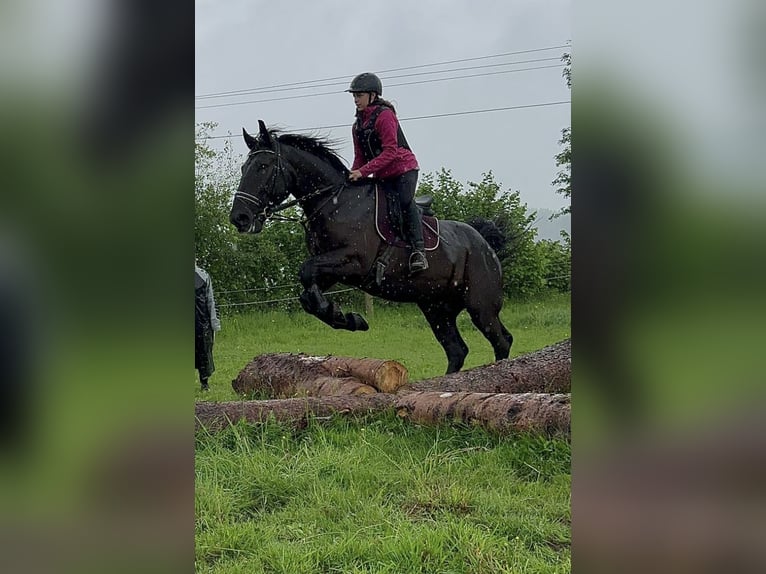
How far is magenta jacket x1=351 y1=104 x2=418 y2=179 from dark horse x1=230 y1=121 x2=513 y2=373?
0.09 m

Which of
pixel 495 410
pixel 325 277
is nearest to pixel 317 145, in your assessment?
pixel 325 277

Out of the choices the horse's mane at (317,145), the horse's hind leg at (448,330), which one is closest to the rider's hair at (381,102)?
Answer: the horse's mane at (317,145)

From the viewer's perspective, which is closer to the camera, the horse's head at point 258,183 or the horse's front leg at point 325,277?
the horse's head at point 258,183

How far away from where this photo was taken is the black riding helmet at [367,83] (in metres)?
3.38

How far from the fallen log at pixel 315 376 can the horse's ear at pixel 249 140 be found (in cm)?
104

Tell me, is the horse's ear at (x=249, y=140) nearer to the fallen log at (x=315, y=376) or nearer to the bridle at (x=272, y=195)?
the bridle at (x=272, y=195)

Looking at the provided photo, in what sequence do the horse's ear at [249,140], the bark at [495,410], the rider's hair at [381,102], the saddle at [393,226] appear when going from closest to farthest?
the bark at [495,410], the rider's hair at [381,102], the horse's ear at [249,140], the saddle at [393,226]

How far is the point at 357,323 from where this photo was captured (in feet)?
12.3
